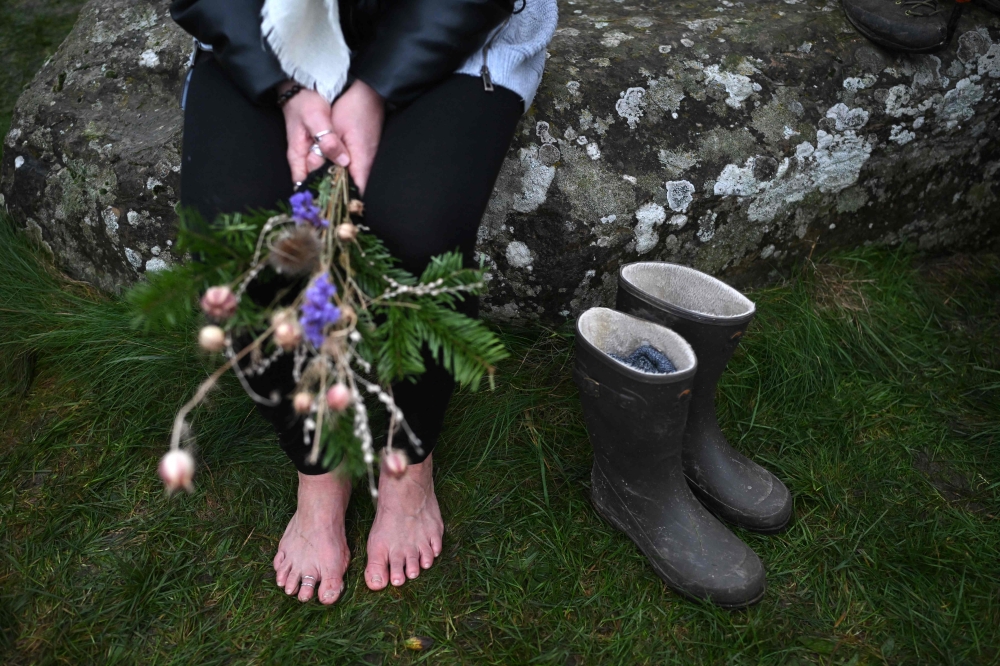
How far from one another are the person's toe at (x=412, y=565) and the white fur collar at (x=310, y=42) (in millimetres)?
1087

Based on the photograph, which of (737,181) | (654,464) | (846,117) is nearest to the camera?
(654,464)

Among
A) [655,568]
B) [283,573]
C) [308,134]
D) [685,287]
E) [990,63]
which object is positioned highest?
[990,63]

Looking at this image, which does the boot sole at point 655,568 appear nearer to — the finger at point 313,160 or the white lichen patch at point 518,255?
the white lichen patch at point 518,255

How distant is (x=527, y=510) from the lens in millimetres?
1919

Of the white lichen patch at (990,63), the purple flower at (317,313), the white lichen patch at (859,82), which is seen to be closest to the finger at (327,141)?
the purple flower at (317,313)

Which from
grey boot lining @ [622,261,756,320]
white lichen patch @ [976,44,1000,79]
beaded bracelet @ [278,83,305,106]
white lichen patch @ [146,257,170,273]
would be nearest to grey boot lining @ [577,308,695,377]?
grey boot lining @ [622,261,756,320]

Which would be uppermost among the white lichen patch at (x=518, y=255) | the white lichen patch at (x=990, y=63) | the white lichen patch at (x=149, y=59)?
the white lichen patch at (x=990, y=63)

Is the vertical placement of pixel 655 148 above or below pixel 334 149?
below

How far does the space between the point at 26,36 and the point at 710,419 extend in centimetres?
363

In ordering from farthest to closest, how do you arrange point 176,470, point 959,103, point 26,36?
point 26,36
point 959,103
point 176,470

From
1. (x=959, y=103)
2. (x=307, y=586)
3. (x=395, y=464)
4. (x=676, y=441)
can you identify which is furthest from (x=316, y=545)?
(x=959, y=103)

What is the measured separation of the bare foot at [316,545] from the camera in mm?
1724

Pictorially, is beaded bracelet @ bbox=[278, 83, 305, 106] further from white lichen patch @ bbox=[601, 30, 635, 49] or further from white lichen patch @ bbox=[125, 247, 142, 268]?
white lichen patch @ bbox=[601, 30, 635, 49]

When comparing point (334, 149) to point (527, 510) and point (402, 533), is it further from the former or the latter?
point (527, 510)
